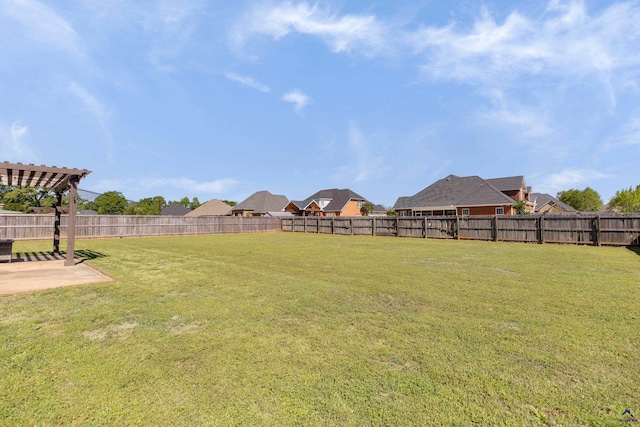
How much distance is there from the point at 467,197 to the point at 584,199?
40.7 metres

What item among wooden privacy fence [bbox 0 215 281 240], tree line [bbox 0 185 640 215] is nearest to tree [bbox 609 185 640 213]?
tree line [bbox 0 185 640 215]

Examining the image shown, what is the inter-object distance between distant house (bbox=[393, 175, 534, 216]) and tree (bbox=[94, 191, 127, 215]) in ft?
224

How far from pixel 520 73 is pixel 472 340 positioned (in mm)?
16786

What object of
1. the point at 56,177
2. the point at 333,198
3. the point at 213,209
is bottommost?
the point at 56,177

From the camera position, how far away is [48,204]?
49.2 m

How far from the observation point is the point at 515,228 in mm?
15859

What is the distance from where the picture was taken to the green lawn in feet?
6.21

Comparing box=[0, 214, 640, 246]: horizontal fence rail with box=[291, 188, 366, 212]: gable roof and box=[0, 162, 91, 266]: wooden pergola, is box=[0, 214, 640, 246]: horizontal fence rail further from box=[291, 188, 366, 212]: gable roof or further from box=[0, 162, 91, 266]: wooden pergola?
box=[291, 188, 366, 212]: gable roof

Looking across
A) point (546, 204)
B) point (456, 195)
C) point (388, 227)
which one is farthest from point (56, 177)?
point (546, 204)

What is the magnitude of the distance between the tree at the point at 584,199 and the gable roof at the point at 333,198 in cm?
3943

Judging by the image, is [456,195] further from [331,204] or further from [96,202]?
[96,202]

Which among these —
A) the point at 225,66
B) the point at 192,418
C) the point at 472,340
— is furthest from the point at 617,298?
the point at 225,66

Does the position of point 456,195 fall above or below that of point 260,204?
below

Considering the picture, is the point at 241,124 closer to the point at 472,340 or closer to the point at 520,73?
the point at 520,73
